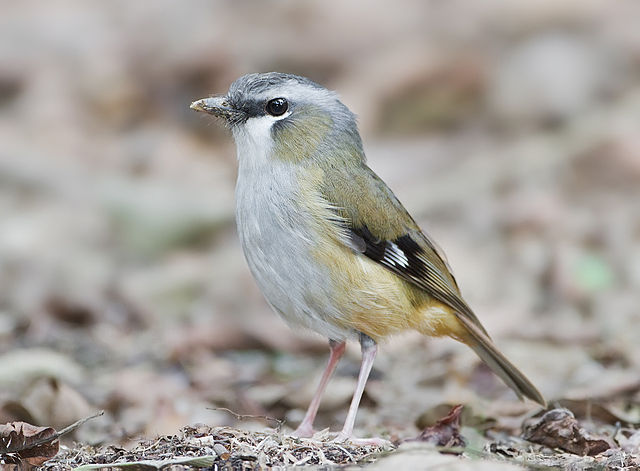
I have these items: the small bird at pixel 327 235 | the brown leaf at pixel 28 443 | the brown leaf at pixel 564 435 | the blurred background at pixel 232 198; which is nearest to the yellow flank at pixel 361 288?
the small bird at pixel 327 235

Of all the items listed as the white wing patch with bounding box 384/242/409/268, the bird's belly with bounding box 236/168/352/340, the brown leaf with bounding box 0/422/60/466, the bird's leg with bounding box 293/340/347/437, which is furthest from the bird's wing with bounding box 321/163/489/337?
the brown leaf with bounding box 0/422/60/466

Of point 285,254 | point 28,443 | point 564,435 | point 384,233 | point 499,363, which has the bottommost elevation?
point 564,435

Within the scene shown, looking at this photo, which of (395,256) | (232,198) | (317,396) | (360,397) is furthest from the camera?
(232,198)

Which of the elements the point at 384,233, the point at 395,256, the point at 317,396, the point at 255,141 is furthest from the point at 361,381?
the point at 255,141

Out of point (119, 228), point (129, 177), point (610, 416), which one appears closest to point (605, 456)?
point (610, 416)

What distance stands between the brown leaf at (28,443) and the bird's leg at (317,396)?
1296 millimetres

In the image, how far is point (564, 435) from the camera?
4898mm

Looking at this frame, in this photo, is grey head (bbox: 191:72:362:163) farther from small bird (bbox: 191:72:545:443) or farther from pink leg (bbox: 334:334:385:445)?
pink leg (bbox: 334:334:385:445)

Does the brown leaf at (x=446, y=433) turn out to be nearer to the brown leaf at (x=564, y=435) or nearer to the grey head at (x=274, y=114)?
the brown leaf at (x=564, y=435)

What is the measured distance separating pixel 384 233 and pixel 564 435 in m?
1.36

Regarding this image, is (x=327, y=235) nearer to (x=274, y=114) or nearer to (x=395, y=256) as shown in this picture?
Result: (x=395, y=256)

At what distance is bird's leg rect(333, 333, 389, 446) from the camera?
4652 millimetres

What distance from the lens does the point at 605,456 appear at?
4.70 m

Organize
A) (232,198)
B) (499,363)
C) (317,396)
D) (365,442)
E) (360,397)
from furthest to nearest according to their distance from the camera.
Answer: (232,198)
(499,363)
(317,396)
(360,397)
(365,442)
